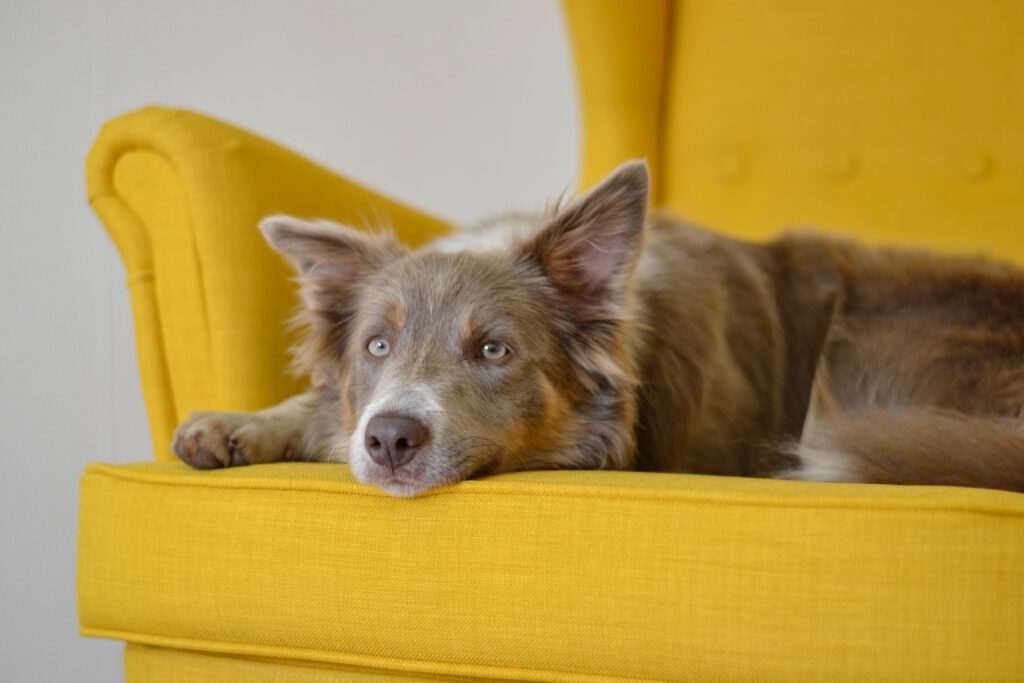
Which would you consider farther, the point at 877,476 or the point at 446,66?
the point at 446,66

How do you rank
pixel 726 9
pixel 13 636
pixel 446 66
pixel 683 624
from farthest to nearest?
pixel 446 66 → pixel 726 9 → pixel 13 636 → pixel 683 624

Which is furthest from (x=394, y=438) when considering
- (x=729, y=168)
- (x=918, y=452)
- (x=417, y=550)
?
(x=729, y=168)

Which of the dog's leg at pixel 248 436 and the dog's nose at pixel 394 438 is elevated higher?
the dog's nose at pixel 394 438

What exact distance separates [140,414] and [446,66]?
216cm

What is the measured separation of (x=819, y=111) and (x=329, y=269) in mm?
2034

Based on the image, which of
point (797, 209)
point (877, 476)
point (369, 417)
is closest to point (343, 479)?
point (369, 417)

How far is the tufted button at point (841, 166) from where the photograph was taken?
3590 millimetres

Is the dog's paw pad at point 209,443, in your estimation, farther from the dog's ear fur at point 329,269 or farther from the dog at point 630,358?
the dog's ear fur at point 329,269

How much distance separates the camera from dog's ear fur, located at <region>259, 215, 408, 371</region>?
2391 mm

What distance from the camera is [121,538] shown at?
74.9 inches

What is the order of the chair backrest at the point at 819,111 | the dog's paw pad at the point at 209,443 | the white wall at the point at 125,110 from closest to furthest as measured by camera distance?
the dog's paw pad at the point at 209,443 → the white wall at the point at 125,110 → the chair backrest at the point at 819,111

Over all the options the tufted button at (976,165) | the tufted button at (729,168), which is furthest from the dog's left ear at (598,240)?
the tufted button at (976,165)

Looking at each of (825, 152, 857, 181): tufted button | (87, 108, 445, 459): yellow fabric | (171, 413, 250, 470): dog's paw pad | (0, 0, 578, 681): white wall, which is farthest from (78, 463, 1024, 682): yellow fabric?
(825, 152, 857, 181): tufted button

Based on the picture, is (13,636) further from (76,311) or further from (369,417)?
(369,417)
